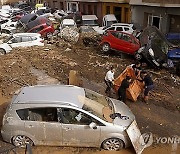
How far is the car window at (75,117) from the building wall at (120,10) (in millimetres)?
19468

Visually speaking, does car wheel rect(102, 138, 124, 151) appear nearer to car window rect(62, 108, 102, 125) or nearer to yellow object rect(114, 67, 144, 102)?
car window rect(62, 108, 102, 125)

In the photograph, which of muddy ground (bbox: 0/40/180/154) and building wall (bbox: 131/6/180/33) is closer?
muddy ground (bbox: 0/40/180/154)

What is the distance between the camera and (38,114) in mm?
7582

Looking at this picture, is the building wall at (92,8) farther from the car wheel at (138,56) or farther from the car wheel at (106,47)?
the car wheel at (138,56)

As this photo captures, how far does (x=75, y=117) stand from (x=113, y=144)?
52.8 inches

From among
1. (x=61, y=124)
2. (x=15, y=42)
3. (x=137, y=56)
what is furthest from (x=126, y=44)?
(x=61, y=124)

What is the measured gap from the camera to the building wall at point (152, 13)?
21348 millimetres

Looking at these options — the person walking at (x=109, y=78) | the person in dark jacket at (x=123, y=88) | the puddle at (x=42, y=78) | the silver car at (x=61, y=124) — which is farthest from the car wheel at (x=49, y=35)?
the silver car at (x=61, y=124)

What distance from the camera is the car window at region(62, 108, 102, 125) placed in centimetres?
750

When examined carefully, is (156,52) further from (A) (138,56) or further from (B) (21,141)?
(B) (21,141)

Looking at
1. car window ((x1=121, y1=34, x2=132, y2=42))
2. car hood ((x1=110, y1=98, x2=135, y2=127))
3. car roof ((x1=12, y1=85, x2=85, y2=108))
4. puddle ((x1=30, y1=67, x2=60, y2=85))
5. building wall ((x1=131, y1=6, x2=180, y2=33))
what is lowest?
puddle ((x1=30, y1=67, x2=60, y2=85))

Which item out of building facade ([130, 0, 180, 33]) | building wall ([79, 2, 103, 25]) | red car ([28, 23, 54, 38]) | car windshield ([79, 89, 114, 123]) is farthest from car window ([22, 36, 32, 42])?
building wall ([79, 2, 103, 25])

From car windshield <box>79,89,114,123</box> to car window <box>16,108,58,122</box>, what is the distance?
2.89 ft

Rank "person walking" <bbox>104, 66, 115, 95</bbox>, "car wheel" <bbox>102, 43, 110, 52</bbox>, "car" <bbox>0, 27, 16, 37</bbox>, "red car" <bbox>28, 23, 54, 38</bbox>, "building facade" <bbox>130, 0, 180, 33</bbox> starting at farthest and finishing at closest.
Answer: "car" <bbox>0, 27, 16, 37</bbox>
"red car" <bbox>28, 23, 54, 38</bbox>
"building facade" <bbox>130, 0, 180, 33</bbox>
"car wheel" <bbox>102, 43, 110, 52</bbox>
"person walking" <bbox>104, 66, 115, 95</bbox>
